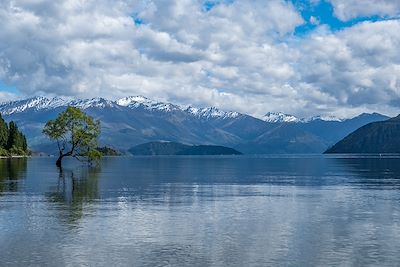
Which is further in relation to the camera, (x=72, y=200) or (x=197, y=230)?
(x=72, y=200)

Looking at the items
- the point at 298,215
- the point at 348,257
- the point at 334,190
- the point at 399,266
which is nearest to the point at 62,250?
the point at 348,257

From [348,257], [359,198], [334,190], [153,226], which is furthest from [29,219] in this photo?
[334,190]

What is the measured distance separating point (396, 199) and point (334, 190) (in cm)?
1706

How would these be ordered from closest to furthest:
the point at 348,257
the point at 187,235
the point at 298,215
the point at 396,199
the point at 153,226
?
the point at 348,257
the point at 187,235
the point at 153,226
the point at 298,215
the point at 396,199

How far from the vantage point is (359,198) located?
78.1 metres

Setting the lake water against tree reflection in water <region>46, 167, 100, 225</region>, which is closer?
the lake water

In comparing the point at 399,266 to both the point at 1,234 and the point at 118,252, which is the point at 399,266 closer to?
the point at 118,252

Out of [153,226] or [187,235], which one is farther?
[153,226]

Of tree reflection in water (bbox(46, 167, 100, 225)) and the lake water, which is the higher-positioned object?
tree reflection in water (bbox(46, 167, 100, 225))

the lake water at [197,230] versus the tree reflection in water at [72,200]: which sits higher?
the tree reflection in water at [72,200]

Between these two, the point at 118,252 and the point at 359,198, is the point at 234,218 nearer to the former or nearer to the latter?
the point at 118,252

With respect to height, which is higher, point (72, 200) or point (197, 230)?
point (72, 200)

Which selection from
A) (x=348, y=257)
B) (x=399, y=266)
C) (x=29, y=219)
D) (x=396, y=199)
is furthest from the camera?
(x=396, y=199)

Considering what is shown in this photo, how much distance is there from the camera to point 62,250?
38.8m
